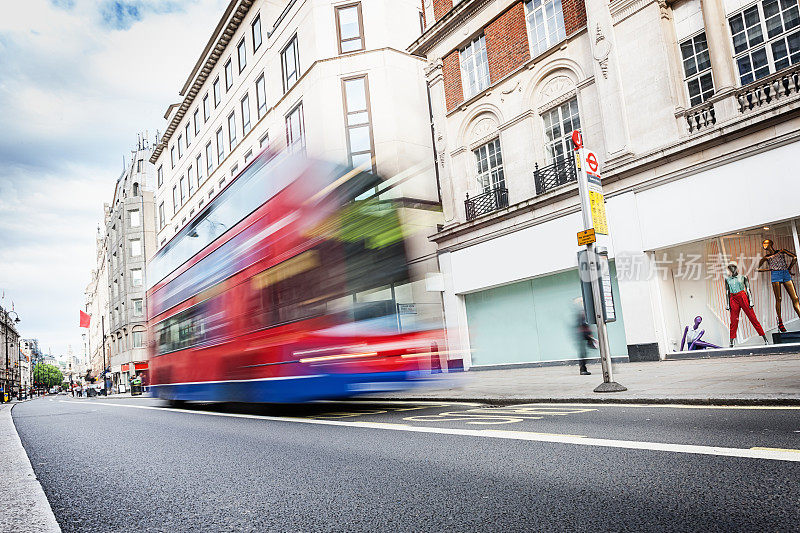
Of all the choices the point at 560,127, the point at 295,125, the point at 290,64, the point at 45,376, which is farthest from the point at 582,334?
the point at 45,376

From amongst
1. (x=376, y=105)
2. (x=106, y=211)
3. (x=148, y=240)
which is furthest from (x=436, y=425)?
(x=106, y=211)

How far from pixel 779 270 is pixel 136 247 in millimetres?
63073

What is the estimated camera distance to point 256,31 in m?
31.3

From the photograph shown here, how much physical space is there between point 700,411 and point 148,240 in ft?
214

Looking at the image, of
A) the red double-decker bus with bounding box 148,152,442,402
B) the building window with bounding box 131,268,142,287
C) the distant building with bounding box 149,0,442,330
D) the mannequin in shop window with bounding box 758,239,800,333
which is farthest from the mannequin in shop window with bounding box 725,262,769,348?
the building window with bounding box 131,268,142,287

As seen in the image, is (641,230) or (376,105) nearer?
(641,230)

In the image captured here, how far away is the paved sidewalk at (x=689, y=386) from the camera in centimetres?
655

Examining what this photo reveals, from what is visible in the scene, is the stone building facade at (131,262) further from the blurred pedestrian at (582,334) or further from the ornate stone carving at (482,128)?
the blurred pedestrian at (582,334)

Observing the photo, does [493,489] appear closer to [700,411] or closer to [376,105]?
[700,411]

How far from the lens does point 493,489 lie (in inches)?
136

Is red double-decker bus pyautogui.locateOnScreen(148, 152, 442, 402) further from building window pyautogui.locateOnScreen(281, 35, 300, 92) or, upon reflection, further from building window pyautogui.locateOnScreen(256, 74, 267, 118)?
building window pyautogui.locateOnScreen(256, 74, 267, 118)

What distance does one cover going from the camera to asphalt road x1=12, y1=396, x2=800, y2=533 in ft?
9.39

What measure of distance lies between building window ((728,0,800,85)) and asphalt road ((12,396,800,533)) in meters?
9.56

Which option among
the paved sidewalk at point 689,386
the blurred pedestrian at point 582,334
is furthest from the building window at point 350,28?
the paved sidewalk at point 689,386
